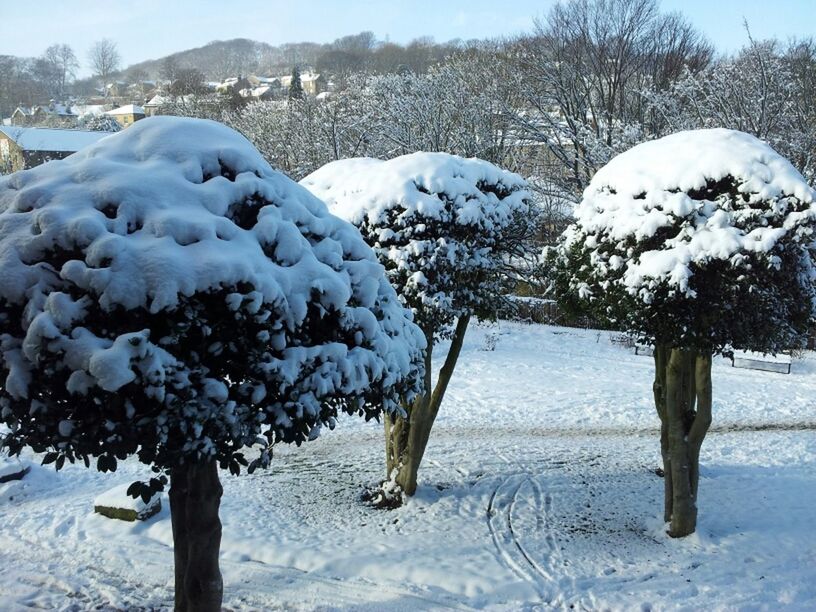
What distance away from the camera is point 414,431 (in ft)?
24.2

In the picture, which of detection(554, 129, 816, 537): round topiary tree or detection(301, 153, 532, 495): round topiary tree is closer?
detection(554, 129, 816, 537): round topiary tree

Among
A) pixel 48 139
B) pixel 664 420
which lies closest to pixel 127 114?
pixel 48 139

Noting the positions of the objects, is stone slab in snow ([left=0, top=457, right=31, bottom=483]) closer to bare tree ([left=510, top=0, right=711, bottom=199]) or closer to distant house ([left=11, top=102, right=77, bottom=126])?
bare tree ([left=510, top=0, right=711, bottom=199])

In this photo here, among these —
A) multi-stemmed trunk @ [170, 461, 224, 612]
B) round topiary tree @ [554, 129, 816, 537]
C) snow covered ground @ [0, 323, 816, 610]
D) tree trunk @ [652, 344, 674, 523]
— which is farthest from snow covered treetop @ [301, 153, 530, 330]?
multi-stemmed trunk @ [170, 461, 224, 612]

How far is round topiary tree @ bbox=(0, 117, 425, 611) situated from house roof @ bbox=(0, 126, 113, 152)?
35.2 m

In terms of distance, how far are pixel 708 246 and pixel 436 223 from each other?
2.51 meters

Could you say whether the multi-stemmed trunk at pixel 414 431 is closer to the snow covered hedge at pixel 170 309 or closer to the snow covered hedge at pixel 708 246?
the snow covered hedge at pixel 708 246

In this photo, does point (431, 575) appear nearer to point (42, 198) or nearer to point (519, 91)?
point (42, 198)

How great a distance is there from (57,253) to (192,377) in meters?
0.88

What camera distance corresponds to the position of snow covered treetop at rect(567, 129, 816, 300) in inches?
202

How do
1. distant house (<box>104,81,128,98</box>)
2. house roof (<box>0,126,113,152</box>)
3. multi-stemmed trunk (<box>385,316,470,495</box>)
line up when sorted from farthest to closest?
1. distant house (<box>104,81,128,98</box>)
2. house roof (<box>0,126,113,152</box>)
3. multi-stemmed trunk (<box>385,316,470,495</box>)

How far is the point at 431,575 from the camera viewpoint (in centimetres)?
568

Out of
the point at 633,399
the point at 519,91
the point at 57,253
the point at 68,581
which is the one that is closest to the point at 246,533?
the point at 68,581

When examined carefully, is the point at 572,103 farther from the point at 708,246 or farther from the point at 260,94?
the point at 260,94
